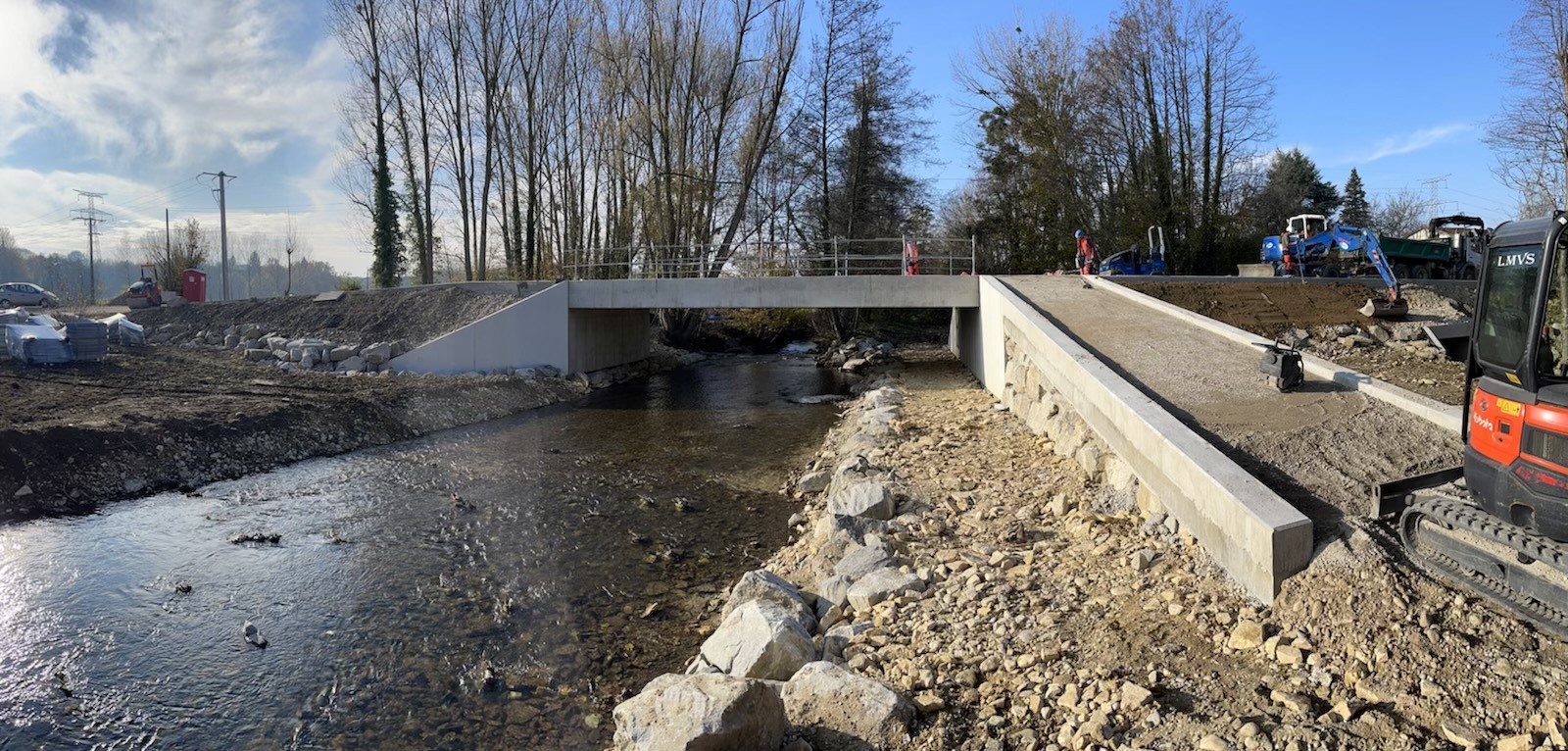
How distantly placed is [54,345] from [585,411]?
10986 mm

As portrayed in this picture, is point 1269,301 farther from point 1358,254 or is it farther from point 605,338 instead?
point 605,338

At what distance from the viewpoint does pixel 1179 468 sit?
6.46 m

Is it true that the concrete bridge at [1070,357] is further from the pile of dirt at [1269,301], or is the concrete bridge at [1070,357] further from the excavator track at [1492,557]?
the pile of dirt at [1269,301]

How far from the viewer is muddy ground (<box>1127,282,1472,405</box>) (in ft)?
40.9

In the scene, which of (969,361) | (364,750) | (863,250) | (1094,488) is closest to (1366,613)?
(1094,488)

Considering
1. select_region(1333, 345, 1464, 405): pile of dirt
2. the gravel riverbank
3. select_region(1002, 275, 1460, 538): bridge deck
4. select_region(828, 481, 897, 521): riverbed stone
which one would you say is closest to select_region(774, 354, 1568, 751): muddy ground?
the gravel riverbank

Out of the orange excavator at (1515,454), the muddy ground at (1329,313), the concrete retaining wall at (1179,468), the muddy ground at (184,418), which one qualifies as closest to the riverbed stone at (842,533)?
the concrete retaining wall at (1179,468)

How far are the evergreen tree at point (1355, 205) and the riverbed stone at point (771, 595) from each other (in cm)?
5082

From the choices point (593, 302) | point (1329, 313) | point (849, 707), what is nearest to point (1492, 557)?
point (849, 707)

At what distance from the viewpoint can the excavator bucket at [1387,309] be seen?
Result: 1566 cm

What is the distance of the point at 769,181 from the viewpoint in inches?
1342

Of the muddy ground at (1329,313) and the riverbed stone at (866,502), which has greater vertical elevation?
the muddy ground at (1329,313)

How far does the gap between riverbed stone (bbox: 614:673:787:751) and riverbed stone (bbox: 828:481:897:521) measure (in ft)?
13.5

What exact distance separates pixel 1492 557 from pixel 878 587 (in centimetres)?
374
